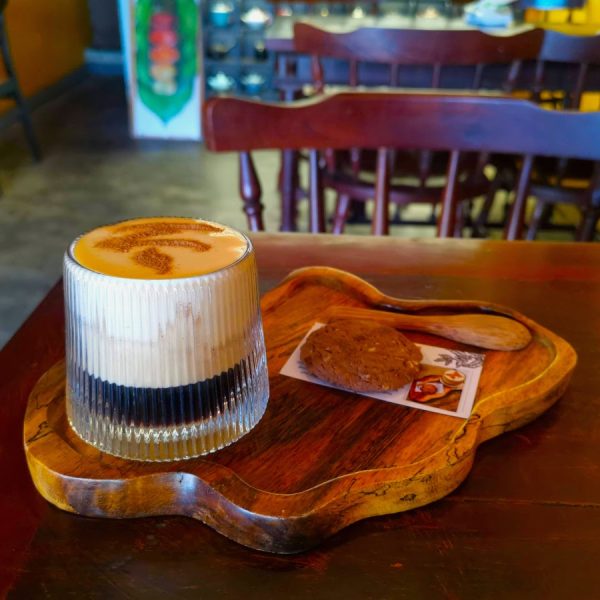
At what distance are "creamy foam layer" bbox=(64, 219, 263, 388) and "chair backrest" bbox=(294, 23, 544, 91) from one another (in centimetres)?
130

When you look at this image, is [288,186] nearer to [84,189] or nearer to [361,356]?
[361,356]

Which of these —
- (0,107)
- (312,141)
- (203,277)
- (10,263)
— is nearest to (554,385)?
(203,277)

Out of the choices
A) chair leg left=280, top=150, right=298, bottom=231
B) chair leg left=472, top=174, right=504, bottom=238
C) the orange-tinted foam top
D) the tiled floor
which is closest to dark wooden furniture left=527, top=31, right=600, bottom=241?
chair leg left=472, top=174, right=504, bottom=238

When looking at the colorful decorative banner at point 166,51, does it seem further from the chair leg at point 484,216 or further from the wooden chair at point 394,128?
the wooden chair at point 394,128

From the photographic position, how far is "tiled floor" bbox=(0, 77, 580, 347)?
248 cm

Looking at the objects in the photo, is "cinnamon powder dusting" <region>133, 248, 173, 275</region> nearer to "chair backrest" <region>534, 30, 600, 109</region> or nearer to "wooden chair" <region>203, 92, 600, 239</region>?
"wooden chair" <region>203, 92, 600, 239</region>

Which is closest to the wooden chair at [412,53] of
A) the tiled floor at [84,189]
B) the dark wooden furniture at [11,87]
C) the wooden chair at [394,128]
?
the wooden chair at [394,128]

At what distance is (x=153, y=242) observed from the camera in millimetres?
498

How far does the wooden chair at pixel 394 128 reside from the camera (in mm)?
996

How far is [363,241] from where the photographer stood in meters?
0.91

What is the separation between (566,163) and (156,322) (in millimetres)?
1757

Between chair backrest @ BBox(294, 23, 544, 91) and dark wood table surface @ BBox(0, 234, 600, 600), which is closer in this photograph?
dark wood table surface @ BBox(0, 234, 600, 600)

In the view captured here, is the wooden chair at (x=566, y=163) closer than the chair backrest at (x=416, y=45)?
No

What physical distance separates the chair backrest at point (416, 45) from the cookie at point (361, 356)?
1.19m
